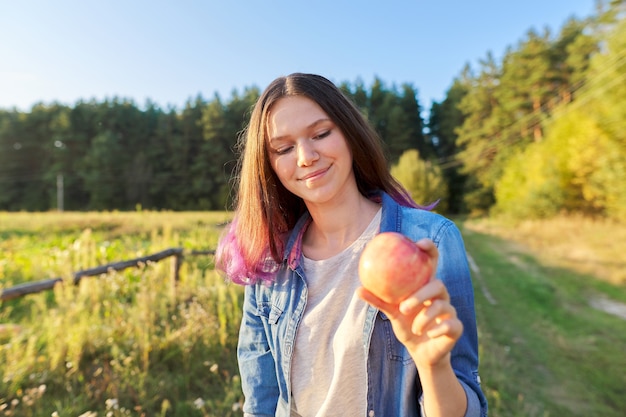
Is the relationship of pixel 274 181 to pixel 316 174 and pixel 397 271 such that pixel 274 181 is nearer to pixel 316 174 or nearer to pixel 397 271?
pixel 316 174

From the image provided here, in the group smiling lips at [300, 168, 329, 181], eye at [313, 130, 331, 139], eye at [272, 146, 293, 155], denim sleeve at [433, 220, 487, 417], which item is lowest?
denim sleeve at [433, 220, 487, 417]

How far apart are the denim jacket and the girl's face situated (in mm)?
216

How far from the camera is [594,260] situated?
1113 centimetres

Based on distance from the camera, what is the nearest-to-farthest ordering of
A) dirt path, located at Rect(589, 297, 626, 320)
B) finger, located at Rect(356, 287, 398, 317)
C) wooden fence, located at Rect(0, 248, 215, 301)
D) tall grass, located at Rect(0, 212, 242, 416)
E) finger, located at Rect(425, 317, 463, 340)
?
finger, located at Rect(425, 317, 463, 340) → finger, located at Rect(356, 287, 398, 317) → tall grass, located at Rect(0, 212, 242, 416) → wooden fence, located at Rect(0, 248, 215, 301) → dirt path, located at Rect(589, 297, 626, 320)

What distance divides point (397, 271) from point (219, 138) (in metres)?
50.0

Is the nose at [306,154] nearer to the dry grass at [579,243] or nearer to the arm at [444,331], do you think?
the arm at [444,331]

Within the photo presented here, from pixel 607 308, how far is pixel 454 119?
139 ft

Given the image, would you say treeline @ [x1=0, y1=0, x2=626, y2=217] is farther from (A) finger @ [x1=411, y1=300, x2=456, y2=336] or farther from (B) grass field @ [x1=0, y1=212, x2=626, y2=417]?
(A) finger @ [x1=411, y1=300, x2=456, y2=336]

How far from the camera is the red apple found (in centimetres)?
92

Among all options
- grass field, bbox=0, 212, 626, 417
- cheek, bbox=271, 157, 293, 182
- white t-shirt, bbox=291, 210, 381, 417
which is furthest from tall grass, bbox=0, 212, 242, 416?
cheek, bbox=271, 157, 293, 182

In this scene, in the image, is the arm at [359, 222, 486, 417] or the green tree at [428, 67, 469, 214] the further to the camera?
Result: the green tree at [428, 67, 469, 214]

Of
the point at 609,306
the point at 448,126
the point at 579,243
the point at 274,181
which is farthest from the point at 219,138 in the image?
the point at 274,181

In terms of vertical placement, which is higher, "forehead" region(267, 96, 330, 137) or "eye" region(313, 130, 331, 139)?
"forehead" region(267, 96, 330, 137)

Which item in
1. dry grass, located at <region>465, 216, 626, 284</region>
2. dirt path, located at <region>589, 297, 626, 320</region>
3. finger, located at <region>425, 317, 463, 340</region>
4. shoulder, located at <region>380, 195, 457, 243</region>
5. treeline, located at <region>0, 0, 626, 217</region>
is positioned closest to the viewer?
finger, located at <region>425, 317, 463, 340</region>
